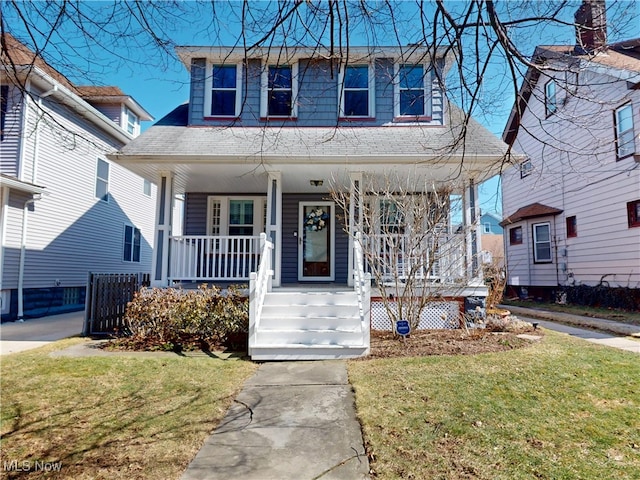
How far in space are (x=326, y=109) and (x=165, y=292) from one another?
19.2 ft

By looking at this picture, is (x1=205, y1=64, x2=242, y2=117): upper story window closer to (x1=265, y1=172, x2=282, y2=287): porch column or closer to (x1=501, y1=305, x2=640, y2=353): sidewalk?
(x1=265, y1=172, x2=282, y2=287): porch column

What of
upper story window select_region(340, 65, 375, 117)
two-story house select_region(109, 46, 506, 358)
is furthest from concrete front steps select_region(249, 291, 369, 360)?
upper story window select_region(340, 65, 375, 117)

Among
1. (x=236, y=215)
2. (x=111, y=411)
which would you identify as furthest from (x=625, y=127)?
(x=111, y=411)

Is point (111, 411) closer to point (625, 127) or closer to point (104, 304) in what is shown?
point (104, 304)

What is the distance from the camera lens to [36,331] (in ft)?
27.0

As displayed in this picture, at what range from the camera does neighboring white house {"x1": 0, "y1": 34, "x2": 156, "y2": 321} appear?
32.2ft

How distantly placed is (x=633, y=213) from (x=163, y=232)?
41.3ft

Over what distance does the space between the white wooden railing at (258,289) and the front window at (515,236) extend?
12835mm

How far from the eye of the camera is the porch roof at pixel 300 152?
774 centimetres

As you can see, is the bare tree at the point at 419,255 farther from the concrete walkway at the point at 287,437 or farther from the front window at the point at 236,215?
the front window at the point at 236,215

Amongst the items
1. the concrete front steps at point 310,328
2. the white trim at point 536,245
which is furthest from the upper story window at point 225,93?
the white trim at point 536,245

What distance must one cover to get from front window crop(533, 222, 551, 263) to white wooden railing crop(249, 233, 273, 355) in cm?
1194

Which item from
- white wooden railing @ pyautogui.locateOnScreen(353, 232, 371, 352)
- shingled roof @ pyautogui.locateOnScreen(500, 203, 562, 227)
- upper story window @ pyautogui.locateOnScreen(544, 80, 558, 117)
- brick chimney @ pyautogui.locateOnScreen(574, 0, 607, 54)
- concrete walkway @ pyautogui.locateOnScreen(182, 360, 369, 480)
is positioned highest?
shingled roof @ pyautogui.locateOnScreen(500, 203, 562, 227)

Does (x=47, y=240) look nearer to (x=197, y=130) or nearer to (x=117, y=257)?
(x=117, y=257)
